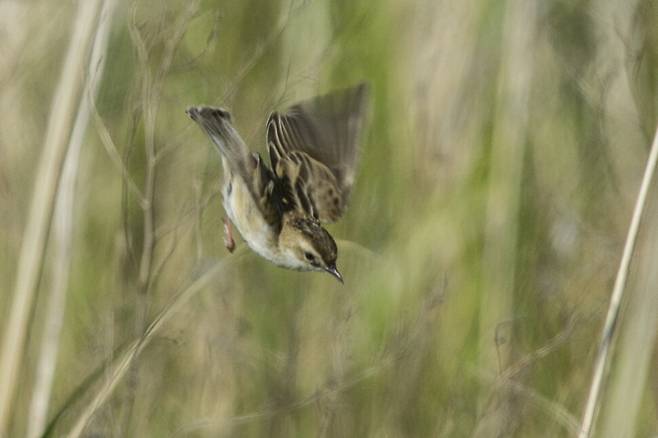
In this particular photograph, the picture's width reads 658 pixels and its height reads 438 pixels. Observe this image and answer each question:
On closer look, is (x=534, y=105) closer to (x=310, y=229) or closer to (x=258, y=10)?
(x=258, y=10)

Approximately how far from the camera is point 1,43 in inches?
88.6

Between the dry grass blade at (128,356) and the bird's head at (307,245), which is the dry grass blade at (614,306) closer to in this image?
the bird's head at (307,245)

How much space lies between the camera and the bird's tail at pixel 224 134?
1410mm

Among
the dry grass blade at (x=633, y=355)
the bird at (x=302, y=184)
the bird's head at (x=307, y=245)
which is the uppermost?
the bird at (x=302, y=184)

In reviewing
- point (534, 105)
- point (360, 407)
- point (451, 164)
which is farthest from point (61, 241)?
Result: point (534, 105)

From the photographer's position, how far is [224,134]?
4.63 ft

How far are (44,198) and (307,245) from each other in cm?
46

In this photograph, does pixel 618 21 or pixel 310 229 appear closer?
pixel 310 229

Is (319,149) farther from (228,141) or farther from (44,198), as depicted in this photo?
(44,198)

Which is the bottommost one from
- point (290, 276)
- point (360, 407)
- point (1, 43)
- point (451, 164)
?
point (360, 407)

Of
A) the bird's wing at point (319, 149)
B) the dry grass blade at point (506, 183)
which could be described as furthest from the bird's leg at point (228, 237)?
the dry grass blade at point (506, 183)

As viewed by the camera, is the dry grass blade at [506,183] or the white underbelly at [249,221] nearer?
the white underbelly at [249,221]

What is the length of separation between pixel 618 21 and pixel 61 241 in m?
1.18

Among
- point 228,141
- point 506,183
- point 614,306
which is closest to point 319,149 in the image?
point 228,141
